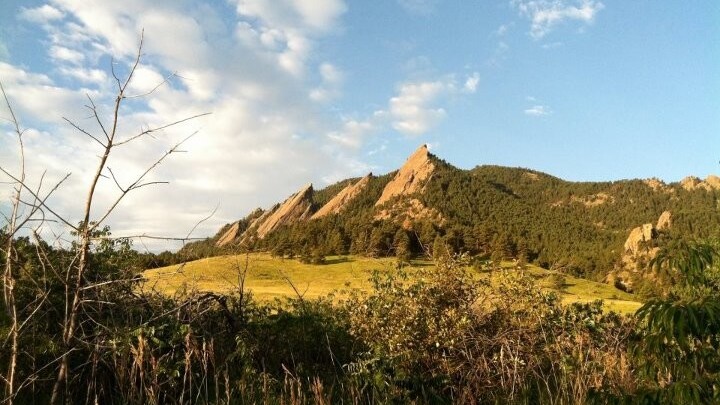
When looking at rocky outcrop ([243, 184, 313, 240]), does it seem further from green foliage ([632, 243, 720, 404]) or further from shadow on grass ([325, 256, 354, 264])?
green foliage ([632, 243, 720, 404])

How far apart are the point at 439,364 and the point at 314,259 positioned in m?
78.9

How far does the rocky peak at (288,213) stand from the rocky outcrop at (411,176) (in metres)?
31.4

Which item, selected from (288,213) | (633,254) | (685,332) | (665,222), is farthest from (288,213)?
(685,332)

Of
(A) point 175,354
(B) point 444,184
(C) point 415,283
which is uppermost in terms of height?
(B) point 444,184

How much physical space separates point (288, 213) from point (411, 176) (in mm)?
49720

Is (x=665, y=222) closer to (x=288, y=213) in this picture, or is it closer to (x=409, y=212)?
(x=409, y=212)

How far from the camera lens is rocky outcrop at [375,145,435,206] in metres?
167

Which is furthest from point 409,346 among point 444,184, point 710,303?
point 444,184

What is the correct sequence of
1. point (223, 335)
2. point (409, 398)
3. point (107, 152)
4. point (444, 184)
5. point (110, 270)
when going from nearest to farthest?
point (107, 152)
point (409, 398)
point (223, 335)
point (110, 270)
point (444, 184)

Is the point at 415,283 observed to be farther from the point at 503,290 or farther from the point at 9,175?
the point at 9,175

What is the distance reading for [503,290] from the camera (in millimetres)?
10719

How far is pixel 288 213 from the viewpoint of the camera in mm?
187125

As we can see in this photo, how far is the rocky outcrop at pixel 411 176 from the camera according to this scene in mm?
167375

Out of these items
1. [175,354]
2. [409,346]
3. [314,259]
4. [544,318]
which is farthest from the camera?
[314,259]
